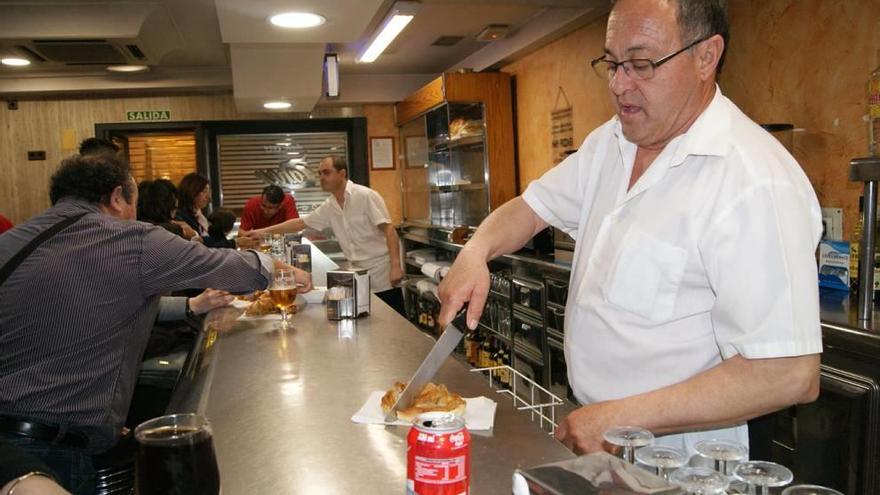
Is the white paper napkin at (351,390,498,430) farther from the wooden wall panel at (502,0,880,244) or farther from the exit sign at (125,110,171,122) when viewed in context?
the exit sign at (125,110,171,122)

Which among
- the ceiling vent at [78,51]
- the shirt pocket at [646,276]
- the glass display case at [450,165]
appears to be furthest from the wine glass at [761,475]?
the glass display case at [450,165]

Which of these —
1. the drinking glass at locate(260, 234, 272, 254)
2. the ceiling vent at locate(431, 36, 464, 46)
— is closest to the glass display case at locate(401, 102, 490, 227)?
the ceiling vent at locate(431, 36, 464, 46)

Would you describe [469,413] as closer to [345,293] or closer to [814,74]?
[345,293]

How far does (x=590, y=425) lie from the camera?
1.31 m

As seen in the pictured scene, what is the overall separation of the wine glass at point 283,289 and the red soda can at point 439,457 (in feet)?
5.31

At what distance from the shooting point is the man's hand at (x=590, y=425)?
129 cm

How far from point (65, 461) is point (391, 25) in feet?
12.3

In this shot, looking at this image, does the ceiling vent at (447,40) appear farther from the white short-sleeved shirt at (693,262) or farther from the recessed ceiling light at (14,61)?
the white short-sleeved shirt at (693,262)

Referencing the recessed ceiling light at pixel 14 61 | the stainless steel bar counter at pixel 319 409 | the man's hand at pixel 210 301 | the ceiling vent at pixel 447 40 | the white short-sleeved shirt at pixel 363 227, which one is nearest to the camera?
the stainless steel bar counter at pixel 319 409

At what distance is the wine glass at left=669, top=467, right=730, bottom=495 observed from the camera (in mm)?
757

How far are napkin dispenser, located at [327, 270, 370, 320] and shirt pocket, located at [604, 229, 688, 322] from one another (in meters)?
1.20

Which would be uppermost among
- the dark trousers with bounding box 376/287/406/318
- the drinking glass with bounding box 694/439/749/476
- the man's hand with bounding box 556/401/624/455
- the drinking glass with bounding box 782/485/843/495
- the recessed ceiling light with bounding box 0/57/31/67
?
the recessed ceiling light with bounding box 0/57/31/67

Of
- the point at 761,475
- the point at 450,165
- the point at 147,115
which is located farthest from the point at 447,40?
the point at 761,475

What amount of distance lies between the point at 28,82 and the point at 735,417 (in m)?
8.40
